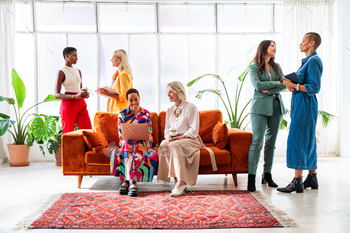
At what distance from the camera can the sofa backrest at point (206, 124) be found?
387 cm

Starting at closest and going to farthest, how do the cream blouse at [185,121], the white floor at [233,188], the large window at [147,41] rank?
1. the white floor at [233,188]
2. the cream blouse at [185,121]
3. the large window at [147,41]

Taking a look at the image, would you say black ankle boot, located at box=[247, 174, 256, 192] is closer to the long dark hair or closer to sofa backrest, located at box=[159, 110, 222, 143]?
sofa backrest, located at box=[159, 110, 222, 143]

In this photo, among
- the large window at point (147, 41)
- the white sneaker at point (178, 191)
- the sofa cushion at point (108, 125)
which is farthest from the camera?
the large window at point (147, 41)

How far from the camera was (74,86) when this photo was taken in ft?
13.2

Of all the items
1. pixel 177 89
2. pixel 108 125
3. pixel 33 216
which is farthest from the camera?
pixel 108 125

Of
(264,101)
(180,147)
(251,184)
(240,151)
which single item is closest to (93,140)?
(180,147)

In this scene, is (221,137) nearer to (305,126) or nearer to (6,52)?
(305,126)

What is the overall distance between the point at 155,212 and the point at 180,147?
86cm

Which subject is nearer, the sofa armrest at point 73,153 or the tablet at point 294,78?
the tablet at point 294,78

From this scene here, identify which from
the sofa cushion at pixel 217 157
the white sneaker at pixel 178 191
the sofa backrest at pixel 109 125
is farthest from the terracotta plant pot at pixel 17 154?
the sofa cushion at pixel 217 157

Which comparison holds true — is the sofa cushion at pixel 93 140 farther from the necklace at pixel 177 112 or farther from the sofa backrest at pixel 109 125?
the necklace at pixel 177 112

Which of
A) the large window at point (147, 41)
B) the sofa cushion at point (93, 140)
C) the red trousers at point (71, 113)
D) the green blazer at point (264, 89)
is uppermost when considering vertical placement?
the large window at point (147, 41)

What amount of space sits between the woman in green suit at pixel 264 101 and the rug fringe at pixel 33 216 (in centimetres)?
195

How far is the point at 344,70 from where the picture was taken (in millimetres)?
5707
